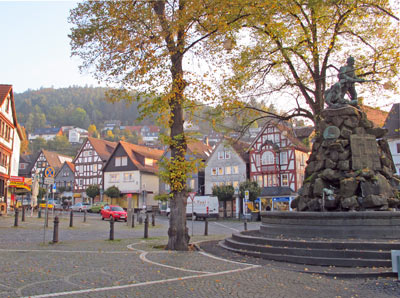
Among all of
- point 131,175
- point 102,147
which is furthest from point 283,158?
point 102,147

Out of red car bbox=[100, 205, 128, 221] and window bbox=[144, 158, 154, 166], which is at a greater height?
window bbox=[144, 158, 154, 166]

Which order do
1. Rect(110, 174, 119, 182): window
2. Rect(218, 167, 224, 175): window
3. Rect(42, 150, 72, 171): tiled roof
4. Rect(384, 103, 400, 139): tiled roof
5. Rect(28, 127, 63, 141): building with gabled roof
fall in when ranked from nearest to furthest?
1. Rect(384, 103, 400, 139): tiled roof
2. Rect(218, 167, 224, 175): window
3. Rect(110, 174, 119, 182): window
4. Rect(42, 150, 72, 171): tiled roof
5. Rect(28, 127, 63, 141): building with gabled roof

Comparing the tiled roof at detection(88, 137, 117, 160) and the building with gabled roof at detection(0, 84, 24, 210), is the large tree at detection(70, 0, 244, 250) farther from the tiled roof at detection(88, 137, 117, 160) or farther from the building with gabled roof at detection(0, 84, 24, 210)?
the tiled roof at detection(88, 137, 117, 160)

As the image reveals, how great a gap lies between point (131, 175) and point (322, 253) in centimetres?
5727

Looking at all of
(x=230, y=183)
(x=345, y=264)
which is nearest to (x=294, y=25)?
(x=345, y=264)

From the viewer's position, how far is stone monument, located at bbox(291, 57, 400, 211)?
40.4 feet

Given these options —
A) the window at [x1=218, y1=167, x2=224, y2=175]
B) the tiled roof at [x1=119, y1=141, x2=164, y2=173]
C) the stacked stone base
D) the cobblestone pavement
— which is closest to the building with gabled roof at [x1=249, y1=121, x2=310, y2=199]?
the window at [x1=218, y1=167, x2=224, y2=175]

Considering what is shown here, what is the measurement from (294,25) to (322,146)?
733cm

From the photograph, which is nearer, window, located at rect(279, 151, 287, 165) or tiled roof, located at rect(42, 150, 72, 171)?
window, located at rect(279, 151, 287, 165)

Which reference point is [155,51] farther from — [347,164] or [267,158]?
[267,158]

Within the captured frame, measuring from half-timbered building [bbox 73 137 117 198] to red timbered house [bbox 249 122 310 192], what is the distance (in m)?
30.5

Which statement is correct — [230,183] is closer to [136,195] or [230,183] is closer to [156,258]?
[136,195]

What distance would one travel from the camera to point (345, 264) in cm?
934

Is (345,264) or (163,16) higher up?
(163,16)
